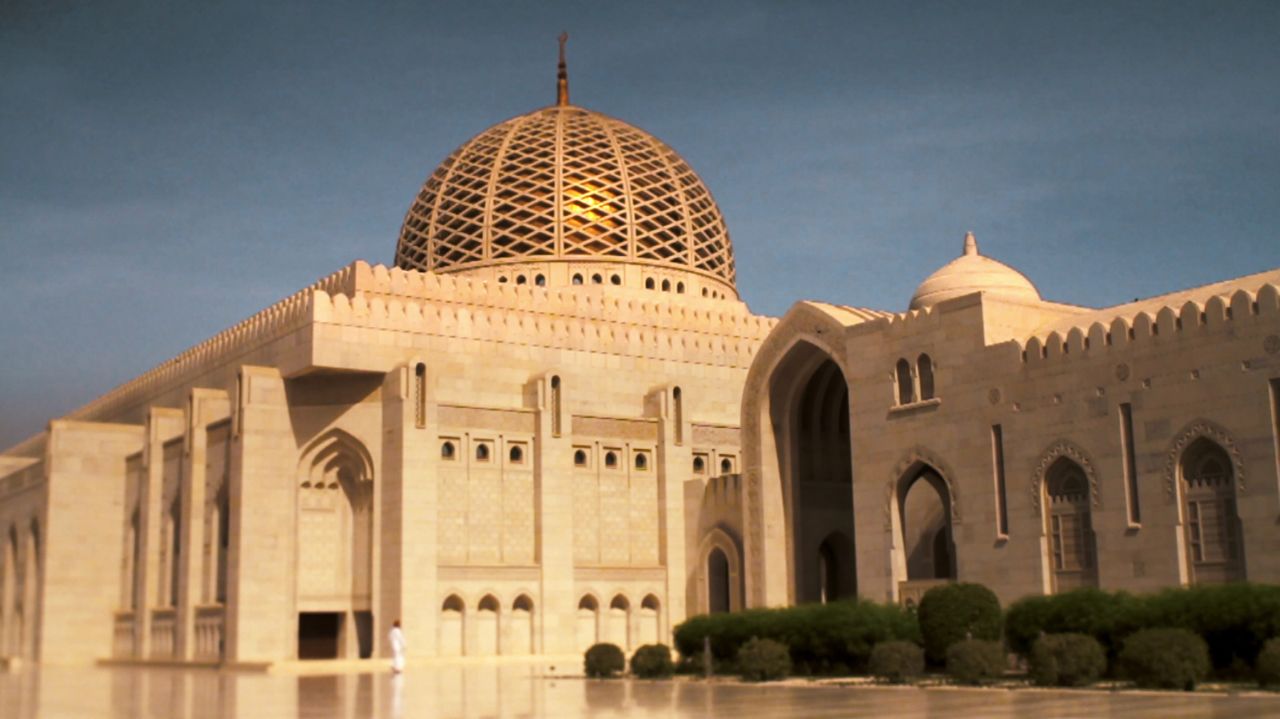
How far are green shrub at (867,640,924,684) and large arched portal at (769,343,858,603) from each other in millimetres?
10570

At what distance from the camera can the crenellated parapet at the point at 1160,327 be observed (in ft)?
67.4

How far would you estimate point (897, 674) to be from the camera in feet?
57.7

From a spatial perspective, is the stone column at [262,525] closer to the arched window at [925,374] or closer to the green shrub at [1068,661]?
the arched window at [925,374]

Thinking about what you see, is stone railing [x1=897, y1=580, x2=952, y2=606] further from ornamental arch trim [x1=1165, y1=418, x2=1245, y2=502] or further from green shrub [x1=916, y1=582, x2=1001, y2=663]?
green shrub [x1=916, y1=582, x2=1001, y2=663]

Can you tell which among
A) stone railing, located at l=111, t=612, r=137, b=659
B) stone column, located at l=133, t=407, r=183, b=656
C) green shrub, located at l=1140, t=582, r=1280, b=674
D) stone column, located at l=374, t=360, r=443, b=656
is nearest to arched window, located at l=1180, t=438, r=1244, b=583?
green shrub, located at l=1140, t=582, r=1280, b=674

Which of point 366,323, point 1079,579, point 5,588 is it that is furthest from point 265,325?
point 1079,579

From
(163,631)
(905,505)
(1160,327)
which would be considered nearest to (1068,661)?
(1160,327)

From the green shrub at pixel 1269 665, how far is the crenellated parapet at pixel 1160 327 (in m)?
6.84

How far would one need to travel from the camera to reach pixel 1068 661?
51.5 feet

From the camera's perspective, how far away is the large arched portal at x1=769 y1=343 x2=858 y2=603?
28.6 metres

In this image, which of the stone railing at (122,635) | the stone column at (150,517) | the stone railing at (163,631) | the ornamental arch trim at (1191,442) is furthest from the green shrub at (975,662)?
the stone railing at (122,635)

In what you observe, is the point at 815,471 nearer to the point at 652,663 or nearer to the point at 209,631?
the point at 652,663

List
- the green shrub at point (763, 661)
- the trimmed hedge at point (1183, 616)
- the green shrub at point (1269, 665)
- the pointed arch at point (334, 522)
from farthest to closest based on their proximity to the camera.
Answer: the pointed arch at point (334, 522) → the green shrub at point (763, 661) → the trimmed hedge at point (1183, 616) → the green shrub at point (1269, 665)

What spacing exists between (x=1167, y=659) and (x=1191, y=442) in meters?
7.14
